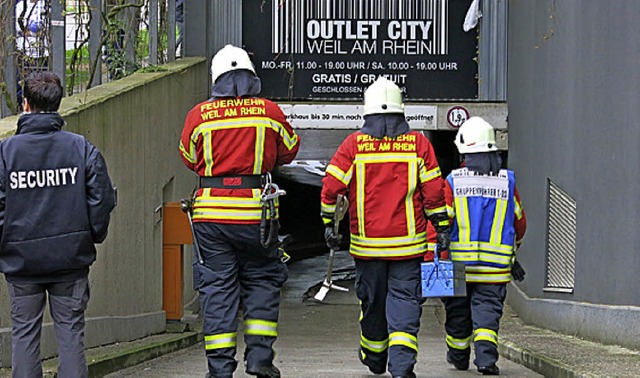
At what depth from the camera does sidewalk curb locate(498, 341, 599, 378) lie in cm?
786

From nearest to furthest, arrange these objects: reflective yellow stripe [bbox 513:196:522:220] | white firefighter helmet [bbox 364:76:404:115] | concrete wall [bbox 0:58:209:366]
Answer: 1. white firefighter helmet [bbox 364:76:404:115]
2. reflective yellow stripe [bbox 513:196:522:220]
3. concrete wall [bbox 0:58:209:366]

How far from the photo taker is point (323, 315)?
17891 millimetres

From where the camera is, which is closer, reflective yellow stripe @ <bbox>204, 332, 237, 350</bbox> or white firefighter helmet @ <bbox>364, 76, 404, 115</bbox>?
reflective yellow stripe @ <bbox>204, 332, 237, 350</bbox>

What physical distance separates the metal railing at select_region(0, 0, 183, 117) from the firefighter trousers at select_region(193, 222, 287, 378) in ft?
11.1

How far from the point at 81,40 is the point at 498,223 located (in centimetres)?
494

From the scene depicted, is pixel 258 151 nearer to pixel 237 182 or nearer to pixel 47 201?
pixel 237 182

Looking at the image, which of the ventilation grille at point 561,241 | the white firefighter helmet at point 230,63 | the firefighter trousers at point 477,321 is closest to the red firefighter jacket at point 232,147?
the white firefighter helmet at point 230,63

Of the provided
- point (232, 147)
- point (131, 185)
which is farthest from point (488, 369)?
point (131, 185)

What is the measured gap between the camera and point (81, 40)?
11.4 meters

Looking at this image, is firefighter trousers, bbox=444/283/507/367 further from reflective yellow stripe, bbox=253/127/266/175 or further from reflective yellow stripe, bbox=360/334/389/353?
reflective yellow stripe, bbox=253/127/266/175

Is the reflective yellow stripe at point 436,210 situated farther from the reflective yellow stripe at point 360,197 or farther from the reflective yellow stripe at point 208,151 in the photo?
the reflective yellow stripe at point 208,151

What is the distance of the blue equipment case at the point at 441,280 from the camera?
26.1 ft

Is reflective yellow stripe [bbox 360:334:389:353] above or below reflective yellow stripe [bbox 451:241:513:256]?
below

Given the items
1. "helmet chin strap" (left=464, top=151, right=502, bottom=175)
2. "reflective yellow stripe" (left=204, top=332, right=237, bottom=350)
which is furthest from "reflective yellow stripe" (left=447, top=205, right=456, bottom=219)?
"reflective yellow stripe" (left=204, top=332, right=237, bottom=350)
